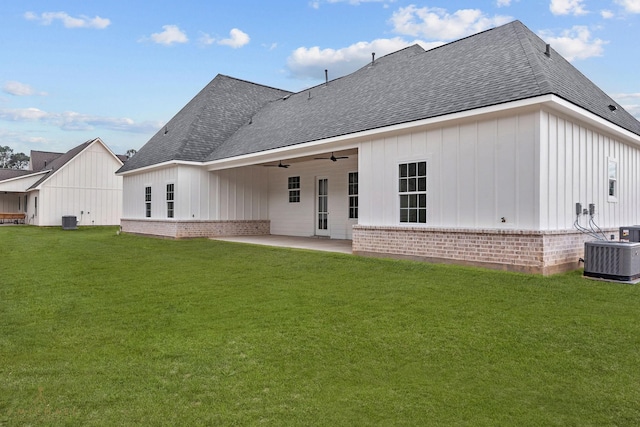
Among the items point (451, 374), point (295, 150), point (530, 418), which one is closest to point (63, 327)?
point (451, 374)

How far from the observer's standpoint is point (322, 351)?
4.04 metres

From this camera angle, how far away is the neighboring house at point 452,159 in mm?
8172

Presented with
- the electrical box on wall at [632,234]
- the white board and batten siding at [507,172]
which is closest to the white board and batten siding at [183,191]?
the white board and batten siding at [507,172]

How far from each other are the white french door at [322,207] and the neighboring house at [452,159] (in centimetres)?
5

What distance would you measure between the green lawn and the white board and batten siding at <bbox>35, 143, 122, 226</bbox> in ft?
83.0

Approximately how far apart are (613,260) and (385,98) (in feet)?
23.9

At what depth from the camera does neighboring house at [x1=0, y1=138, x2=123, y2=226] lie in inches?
1152

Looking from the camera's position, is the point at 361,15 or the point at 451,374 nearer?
the point at 451,374

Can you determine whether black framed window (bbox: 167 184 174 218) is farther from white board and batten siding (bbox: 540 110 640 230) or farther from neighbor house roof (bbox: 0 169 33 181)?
neighbor house roof (bbox: 0 169 33 181)

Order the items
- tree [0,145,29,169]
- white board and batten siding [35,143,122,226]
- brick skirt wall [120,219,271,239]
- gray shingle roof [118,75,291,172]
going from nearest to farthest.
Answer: brick skirt wall [120,219,271,239], gray shingle roof [118,75,291,172], white board and batten siding [35,143,122,226], tree [0,145,29,169]

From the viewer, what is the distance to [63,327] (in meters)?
4.88

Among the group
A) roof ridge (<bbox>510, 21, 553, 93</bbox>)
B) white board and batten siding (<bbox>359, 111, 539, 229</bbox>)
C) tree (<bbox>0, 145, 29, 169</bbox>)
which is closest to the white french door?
white board and batten siding (<bbox>359, 111, 539, 229</bbox>)

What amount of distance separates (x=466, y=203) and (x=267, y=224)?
38.5 feet

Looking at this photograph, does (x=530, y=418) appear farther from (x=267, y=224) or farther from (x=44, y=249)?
(x=267, y=224)
